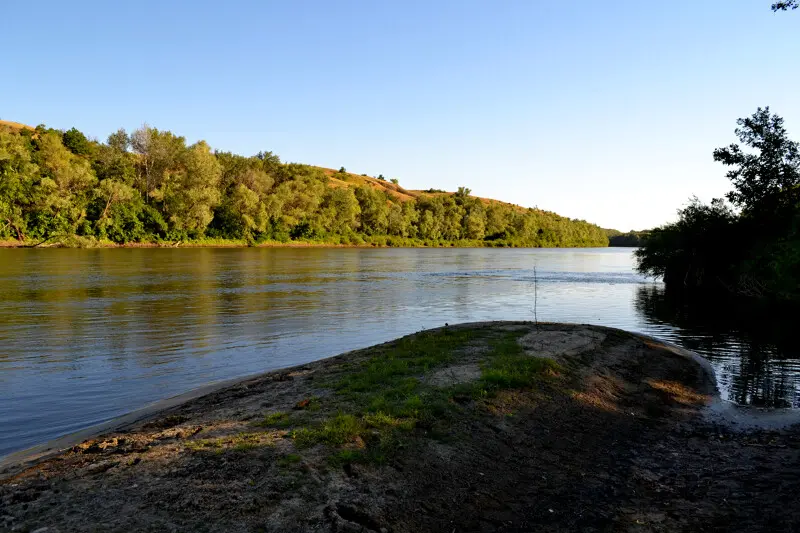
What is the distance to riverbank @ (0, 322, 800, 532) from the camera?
653 cm

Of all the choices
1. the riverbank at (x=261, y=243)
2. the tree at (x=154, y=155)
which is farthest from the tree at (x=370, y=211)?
the tree at (x=154, y=155)

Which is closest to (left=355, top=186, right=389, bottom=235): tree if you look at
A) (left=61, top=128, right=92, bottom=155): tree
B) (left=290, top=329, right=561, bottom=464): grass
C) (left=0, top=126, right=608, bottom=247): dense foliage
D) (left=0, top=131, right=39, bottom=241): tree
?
(left=0, top=126, right=608, bottom=247): dense foliage

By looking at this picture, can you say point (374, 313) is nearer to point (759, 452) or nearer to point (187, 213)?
point (759, 452)

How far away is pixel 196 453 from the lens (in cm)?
801

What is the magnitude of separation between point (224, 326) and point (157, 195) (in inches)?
3653

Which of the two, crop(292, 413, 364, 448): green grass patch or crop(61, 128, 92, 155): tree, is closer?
crop(292, 413, 364, 448): green grass patch

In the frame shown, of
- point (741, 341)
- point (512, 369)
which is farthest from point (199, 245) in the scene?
point (512, 369)

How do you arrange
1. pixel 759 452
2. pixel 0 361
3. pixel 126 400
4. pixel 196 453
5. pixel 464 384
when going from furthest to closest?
pixel 0 361 → pixel 126 400 → pixel 464 384 → pixel 759 452 → pixel 196 453

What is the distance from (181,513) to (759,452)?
10.5 meters

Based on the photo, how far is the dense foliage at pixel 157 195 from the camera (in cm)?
8731

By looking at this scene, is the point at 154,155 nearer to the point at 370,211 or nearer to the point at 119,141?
the point at 119,141

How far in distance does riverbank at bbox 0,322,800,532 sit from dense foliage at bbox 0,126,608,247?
92.8m

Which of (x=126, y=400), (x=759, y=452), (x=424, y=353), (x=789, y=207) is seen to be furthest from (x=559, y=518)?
(x=789, y=207)

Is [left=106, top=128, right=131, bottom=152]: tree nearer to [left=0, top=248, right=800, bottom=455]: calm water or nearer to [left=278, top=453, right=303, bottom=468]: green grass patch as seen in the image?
[left=0, top=248, right=800, bottom=455]: calm water
